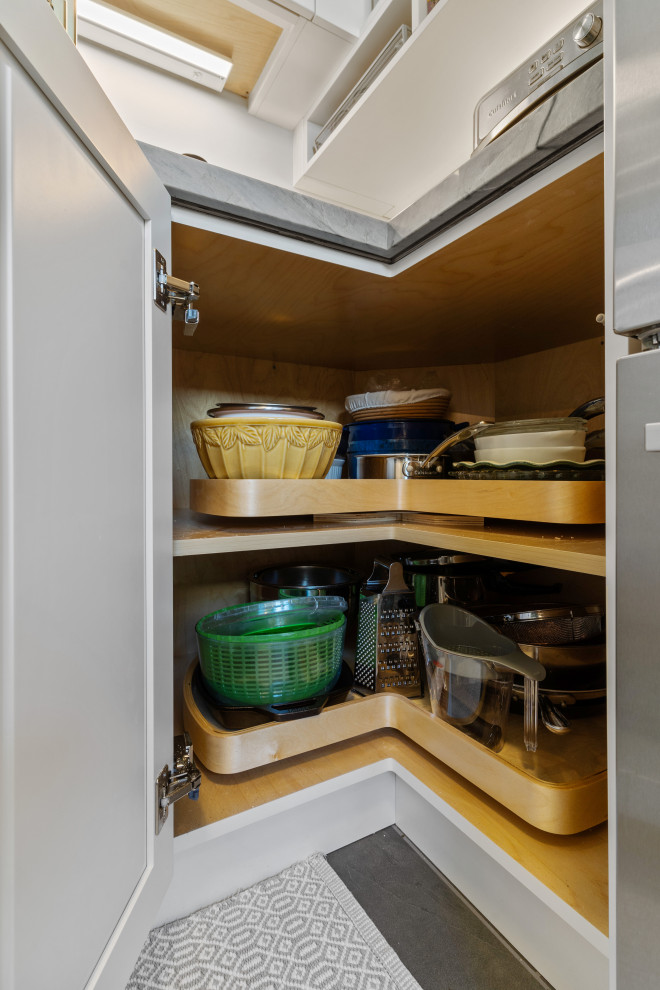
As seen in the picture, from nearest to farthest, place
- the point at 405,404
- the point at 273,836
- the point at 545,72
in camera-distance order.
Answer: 1. the point at 545,72
2. the point at 273,836
3. the point at 405,404

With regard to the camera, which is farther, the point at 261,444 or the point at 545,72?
the point at 261,444

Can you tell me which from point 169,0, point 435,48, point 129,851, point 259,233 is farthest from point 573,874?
point 169,0

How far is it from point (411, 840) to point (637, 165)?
94 centimetres

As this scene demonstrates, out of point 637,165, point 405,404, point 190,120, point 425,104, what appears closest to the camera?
point 637,165

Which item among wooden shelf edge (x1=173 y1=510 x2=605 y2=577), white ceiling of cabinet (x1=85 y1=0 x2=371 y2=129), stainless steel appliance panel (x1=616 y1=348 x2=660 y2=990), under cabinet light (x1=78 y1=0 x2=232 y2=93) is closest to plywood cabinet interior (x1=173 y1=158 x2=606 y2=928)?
wooden shelf edge (x1=173 y1=510 x2=605 y2=577)

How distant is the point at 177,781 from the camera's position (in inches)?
19.5

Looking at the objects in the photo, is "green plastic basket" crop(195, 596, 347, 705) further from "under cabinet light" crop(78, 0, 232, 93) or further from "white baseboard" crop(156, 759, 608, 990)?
"under cabinet light" crop(78, 0, 232, 93)

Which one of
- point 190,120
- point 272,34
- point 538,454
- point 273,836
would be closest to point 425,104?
point 272,34

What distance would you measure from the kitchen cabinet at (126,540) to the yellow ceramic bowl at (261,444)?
0.29 ft

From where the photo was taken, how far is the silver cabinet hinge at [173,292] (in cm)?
47

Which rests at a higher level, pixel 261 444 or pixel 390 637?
pixel 261 444

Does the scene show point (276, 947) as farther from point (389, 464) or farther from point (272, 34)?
point (272, 34)

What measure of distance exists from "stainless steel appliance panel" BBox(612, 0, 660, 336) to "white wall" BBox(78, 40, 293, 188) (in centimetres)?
154

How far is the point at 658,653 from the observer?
0.31 meters
